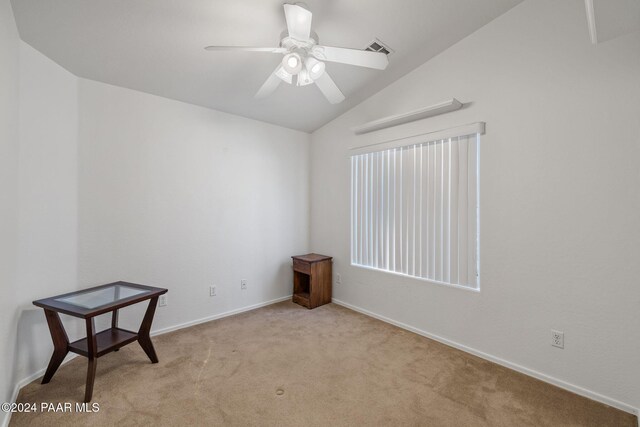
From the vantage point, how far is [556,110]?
6.99ft

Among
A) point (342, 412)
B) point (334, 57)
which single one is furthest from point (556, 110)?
point (342, 412)

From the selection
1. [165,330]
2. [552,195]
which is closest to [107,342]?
[165,330]

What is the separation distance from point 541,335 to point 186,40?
3.53m

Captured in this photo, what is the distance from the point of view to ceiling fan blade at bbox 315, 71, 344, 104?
2.11 m

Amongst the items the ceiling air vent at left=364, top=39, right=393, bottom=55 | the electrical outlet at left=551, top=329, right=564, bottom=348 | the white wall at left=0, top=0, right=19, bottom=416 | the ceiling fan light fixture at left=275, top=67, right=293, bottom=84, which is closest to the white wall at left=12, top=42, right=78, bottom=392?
the white wall at left=0, top=0, right=19, bottom=416

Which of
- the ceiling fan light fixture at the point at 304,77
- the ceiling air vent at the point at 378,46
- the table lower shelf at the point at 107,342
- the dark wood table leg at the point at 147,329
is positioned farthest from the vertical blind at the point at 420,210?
the table lower shelf at the point at 107,342

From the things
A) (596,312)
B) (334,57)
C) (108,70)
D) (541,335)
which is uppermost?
(108,70)

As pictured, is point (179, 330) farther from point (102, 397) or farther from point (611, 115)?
point (611, 115)

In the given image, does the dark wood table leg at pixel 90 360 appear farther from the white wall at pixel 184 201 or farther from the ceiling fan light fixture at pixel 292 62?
the ceiling fan light fixture at pixel 292 62

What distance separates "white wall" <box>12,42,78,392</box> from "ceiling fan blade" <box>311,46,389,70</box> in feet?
6.83

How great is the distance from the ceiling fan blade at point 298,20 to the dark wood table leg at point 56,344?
2477 mm

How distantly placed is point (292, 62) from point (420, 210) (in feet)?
6.20

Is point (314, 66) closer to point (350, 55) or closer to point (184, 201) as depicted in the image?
point (350, 55)

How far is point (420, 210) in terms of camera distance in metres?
2.98
